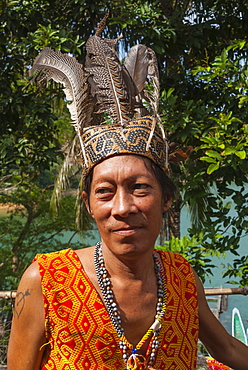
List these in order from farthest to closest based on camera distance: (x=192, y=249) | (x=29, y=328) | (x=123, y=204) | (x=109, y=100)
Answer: (x=192, y=249) < (x=109, y=100) < (x=29, y=328) < (x=123, y=204)

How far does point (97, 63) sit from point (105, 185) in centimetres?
59

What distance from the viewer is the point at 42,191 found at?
396 inches

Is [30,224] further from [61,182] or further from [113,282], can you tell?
[113,282]

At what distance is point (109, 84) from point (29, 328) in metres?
0.94

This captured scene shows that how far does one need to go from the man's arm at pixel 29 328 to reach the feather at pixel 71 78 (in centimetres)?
53

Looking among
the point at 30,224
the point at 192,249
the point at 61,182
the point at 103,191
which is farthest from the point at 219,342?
the point at 30,224

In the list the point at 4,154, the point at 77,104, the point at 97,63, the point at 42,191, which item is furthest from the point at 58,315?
the point at 42,191

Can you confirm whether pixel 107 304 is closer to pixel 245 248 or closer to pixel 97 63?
pixel 97 63

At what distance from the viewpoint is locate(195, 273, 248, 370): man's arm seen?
5.90ft

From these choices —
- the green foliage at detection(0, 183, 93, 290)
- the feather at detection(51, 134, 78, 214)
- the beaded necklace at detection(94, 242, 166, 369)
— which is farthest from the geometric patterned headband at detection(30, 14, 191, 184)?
the green foliage at detection(0, 183, 93, 290)

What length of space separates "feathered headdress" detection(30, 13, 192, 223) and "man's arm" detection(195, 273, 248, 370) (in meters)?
0.63

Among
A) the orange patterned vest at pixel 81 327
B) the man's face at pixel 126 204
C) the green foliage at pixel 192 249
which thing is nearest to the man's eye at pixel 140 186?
the man's face at pixel 126 204

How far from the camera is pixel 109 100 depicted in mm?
1711

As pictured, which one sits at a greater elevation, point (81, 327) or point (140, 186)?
point (140, 186)
